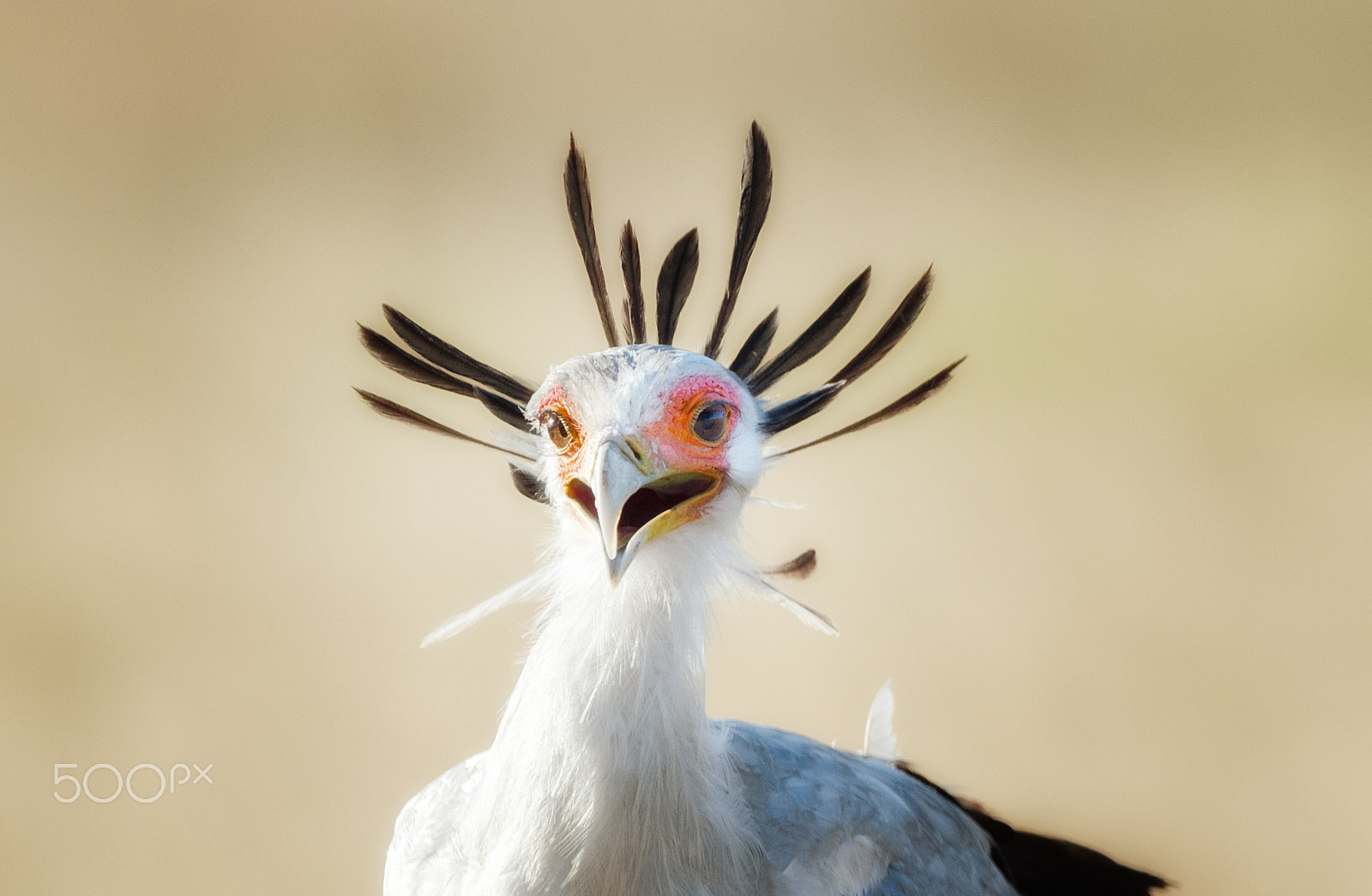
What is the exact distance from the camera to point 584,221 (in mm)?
911

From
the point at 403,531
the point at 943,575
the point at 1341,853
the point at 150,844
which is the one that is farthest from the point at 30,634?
the point at 1341,853

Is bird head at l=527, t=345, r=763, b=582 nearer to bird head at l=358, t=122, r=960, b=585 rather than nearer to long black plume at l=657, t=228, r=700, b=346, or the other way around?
bird head at l=358, t=122, r=960, b=585

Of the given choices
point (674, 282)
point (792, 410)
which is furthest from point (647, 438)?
point (674, 282)

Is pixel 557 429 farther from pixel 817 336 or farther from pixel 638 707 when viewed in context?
pixel 817 336

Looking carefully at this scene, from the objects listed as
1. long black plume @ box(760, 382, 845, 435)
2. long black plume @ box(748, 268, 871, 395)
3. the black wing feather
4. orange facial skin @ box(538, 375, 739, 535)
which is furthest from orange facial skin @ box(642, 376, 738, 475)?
the black wing feather

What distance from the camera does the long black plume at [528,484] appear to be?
0.83m

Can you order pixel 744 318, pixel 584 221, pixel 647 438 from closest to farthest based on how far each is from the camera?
pixel 647 438, pixel 584 221, pixel 744 318

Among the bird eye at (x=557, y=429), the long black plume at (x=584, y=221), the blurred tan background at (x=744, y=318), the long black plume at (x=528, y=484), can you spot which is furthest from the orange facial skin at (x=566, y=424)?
the blurred tan background at (x=744, y=318)

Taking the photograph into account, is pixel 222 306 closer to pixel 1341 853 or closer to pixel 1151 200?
pixel 1151 200

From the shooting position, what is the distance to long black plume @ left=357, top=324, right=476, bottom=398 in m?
0.83

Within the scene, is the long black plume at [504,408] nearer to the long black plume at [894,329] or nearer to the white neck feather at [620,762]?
the white neck feather at [620,762]

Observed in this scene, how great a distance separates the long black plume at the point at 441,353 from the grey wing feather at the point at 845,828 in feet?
1.36

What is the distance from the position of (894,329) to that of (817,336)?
0.27 feet

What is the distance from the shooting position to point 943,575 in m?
1.65
